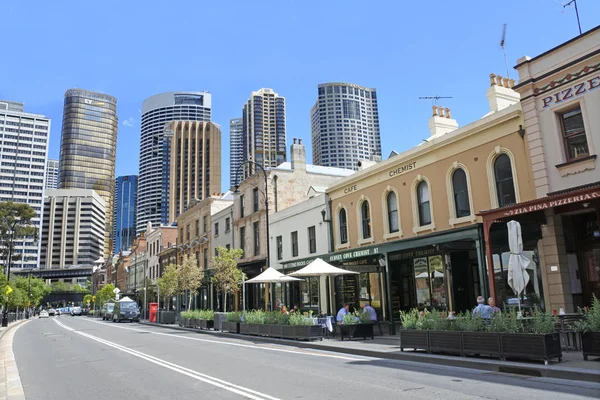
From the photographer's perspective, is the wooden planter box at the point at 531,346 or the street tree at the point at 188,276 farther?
the street tree at the point at 188,276

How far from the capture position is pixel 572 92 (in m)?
14.6

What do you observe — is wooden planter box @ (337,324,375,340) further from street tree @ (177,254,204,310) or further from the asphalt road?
street tree @ (177,254,204,310)

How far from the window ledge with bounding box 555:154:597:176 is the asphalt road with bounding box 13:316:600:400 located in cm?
748

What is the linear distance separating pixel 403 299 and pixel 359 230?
3.95 metres

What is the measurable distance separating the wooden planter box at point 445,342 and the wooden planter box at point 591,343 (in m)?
2.70

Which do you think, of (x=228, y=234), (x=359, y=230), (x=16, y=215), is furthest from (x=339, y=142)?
(x=359, y=230)

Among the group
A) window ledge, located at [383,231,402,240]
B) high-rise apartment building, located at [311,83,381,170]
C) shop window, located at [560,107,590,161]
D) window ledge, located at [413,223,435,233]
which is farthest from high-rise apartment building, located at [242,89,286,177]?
shop window, located at [560,107,590,161]

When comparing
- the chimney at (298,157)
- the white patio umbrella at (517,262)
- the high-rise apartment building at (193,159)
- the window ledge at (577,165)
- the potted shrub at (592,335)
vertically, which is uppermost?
the high-rise apartment building at (193,159)

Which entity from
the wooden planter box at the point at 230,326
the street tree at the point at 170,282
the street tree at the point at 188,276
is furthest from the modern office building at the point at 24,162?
the wooden planter box at the point at 230,326

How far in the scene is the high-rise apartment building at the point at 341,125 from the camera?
153625 mm

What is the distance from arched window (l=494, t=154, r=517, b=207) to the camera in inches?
657

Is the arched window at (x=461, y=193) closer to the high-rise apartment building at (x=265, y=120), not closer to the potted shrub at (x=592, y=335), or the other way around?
the potted shrub at (x=592, y=335)

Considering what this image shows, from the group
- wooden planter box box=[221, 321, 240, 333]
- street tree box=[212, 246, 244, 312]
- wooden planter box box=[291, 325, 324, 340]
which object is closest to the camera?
wooden planter box box=[291, 325, 324, 340]

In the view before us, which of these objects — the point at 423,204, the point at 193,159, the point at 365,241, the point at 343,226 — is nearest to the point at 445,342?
the point at 423,204
